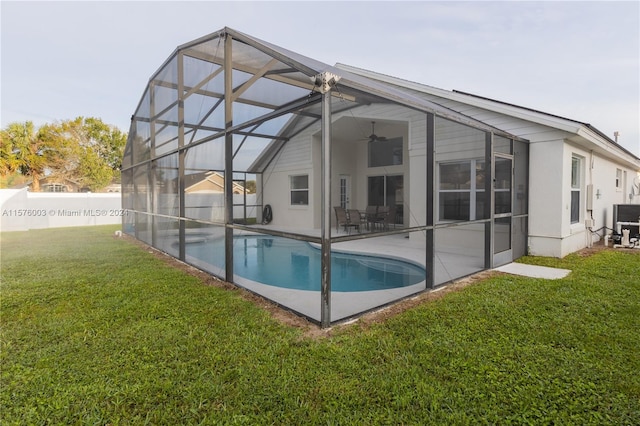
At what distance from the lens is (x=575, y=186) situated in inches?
302

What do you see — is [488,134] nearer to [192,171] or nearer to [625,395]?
[625,395]

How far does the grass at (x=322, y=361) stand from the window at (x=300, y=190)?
8.32 metres

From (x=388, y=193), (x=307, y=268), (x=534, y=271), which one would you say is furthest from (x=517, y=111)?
(x=388, y=193)

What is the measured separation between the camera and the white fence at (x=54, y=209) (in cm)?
A: 1391

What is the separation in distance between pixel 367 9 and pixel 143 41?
Result: 7.97 m

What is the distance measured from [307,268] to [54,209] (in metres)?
15.0

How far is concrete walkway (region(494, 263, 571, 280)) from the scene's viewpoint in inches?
211

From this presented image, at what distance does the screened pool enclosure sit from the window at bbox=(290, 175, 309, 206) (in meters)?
2.29

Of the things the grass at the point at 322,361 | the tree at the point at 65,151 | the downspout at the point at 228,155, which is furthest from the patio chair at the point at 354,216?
the tree at the point at 65,151

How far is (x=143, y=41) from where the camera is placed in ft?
38.5

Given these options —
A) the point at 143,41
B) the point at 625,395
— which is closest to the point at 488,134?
the point at 625,395

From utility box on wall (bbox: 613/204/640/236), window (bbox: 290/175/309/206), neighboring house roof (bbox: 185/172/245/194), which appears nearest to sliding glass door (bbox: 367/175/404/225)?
window (bbox: 290/175/309/206)

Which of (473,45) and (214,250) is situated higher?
(473,45)

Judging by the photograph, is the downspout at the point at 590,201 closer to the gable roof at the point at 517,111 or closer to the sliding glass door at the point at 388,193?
the gable roof at the point at 517,111
